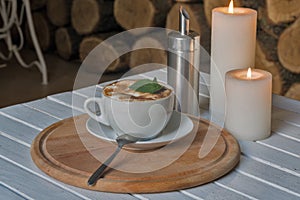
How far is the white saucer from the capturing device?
2.94 feet

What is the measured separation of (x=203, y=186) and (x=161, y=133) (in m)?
0.15

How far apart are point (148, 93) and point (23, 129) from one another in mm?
242

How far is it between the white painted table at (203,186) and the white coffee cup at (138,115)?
13 cm

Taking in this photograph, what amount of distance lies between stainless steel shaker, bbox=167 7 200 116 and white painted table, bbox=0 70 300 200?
0.04 metres

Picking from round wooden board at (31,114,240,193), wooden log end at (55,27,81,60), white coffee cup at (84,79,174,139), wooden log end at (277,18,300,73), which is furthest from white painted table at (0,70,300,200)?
wooden log end at (55,27,81,60)

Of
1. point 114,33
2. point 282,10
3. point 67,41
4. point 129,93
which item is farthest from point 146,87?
point 67,41

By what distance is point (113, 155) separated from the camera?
0.87m

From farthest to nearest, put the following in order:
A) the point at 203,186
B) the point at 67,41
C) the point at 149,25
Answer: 1. the point at 67,41
2. the point at 149,25
3. the point at 203,186

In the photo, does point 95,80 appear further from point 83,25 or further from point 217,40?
point 217,40

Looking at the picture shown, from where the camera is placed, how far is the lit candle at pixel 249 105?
0.97 meters

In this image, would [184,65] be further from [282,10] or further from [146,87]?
[282,10]

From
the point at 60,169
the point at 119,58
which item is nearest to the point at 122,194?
the point at 60,169

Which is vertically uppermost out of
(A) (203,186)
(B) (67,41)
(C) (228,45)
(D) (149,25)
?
(C) (228,45)

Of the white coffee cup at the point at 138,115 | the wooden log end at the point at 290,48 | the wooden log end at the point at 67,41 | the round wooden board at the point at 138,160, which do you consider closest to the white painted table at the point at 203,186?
the round wooden board at the point at 138,160
